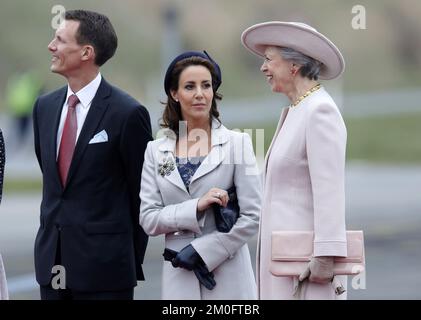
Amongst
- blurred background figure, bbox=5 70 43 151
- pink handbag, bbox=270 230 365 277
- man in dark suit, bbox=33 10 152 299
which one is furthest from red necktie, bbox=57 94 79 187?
blurred background figure, bbox=5 70 43 151

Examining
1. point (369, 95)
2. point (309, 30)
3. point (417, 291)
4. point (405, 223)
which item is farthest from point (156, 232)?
point (369, 95)

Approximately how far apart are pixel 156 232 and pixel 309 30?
1127mm

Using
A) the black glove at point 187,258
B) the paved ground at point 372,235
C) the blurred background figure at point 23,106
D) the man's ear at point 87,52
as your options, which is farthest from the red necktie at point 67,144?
the blurred background figure at point 23,106

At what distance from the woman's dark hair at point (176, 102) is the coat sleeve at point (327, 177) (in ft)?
2.03

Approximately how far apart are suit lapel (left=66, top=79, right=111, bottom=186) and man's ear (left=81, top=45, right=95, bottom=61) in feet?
0.47

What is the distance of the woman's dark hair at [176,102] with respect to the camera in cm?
598

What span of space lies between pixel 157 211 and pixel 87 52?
0.91 m

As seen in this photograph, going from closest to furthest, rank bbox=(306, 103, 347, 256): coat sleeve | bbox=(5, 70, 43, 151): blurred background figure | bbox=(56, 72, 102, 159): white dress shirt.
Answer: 1. bbox=(306, 103, 347, 256): coat sleeve
2. bbox=(56, 72, 102, 159): white dress shirt
3. bbox=(5, 70, 43, 151): blurred background figure

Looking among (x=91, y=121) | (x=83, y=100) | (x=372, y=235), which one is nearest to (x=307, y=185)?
(x=91, y=121)

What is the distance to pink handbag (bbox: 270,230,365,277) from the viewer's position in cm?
549

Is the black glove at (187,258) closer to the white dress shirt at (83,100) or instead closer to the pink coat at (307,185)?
the pink coat at (307,185)

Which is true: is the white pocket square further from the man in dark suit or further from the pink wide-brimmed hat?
the pink wide-brimmed hat

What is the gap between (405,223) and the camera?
47.1 feet
